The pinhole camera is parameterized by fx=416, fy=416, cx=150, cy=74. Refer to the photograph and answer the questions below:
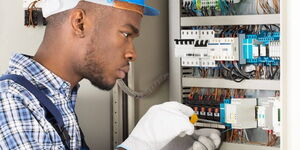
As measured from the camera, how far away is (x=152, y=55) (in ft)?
5.93

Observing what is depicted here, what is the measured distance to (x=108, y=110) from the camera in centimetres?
171

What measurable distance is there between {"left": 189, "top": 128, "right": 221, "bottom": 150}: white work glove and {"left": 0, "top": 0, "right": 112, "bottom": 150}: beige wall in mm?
384

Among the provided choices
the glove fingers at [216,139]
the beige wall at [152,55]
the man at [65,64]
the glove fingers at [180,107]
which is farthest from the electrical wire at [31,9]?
the glove fingers at [216,139]

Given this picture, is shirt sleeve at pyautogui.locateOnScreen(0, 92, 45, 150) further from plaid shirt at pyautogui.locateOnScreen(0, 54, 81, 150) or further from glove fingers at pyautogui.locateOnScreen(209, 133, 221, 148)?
glove fingers at pyautogui.locateOnScreen(209, 133, 221, 148)

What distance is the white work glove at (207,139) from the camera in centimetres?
143

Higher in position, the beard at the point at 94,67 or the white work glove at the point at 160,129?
the beard at the point at 94,67

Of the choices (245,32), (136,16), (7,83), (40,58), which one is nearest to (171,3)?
Answer: (245,32)

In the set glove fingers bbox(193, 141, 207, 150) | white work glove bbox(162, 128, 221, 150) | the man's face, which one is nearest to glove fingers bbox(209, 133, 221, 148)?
white work glove bbox(162, 128, 221, 150)

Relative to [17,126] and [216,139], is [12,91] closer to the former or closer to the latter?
[17,126]

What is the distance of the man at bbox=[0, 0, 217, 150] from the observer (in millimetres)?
1052

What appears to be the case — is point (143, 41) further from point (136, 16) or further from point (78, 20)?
point (78, 20)

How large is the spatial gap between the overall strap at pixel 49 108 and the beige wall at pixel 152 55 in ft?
1.95

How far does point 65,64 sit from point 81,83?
0.43m

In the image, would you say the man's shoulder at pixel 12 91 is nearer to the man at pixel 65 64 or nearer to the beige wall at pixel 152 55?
the man at pixel 65 64
